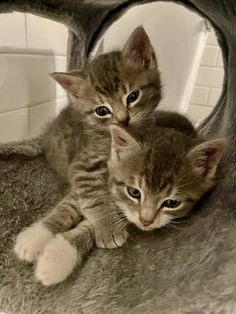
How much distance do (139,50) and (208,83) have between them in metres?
1.64

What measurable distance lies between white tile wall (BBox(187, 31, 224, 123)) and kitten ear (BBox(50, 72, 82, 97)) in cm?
152

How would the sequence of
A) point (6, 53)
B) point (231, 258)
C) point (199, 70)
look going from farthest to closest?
point (199, 70), point (6, 53), point (231, 258)

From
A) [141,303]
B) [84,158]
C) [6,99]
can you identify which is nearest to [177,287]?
[141,303]

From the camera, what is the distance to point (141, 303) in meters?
0.71

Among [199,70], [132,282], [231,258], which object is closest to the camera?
[231,258]

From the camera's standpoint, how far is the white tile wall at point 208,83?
8.93 ft

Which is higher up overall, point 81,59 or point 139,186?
point 81,59

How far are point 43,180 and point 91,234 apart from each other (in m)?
0.32

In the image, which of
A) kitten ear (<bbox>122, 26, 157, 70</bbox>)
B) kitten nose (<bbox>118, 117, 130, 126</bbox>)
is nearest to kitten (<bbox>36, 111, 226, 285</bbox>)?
kitten nose (<bbox>118, 117, 130, 126</bbox>)

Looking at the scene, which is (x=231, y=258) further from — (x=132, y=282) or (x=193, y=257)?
(x=132, y=282)

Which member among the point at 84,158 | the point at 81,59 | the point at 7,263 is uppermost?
the point at 81,59

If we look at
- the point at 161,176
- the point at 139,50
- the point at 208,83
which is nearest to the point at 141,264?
the point at 161,176

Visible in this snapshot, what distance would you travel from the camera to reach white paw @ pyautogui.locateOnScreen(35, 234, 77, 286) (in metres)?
0.83

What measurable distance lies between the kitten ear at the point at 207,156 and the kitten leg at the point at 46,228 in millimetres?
334
